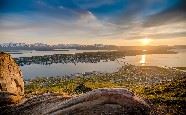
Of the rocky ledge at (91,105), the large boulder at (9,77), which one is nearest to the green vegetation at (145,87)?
the large boulder at (9,77)

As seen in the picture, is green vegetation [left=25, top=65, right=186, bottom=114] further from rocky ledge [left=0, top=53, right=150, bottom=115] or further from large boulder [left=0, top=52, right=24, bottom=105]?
rocky ledge [left=0, top=53, right=150, bottom=115]

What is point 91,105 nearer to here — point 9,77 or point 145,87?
point 9,77

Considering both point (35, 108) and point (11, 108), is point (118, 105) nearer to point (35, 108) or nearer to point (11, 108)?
point (35, 108)

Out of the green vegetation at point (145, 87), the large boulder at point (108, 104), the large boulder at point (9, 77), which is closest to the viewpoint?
the large boulder at point (108, 104)

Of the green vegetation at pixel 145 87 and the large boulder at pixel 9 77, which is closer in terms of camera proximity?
the large boulder at pixel 9 77

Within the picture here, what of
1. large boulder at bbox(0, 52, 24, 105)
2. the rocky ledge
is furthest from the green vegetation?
the rocky ledge

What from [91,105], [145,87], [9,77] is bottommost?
[145,87]

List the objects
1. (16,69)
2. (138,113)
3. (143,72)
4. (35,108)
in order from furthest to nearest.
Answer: (143,72) → (16,69) → (35,108) → (138,113)

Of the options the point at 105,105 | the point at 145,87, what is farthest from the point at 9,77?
the point at 145,87

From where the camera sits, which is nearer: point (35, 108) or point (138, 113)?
point (138, 113)

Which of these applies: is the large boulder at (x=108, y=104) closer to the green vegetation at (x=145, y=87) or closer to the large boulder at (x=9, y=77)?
the green vegetation at (x=145, y=87)

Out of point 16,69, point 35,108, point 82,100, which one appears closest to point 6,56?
point 16,69
